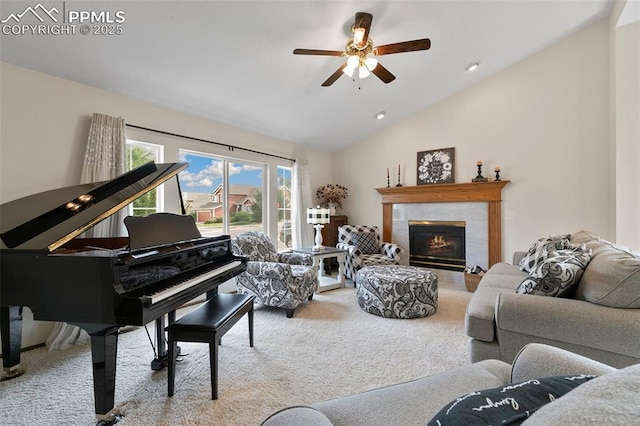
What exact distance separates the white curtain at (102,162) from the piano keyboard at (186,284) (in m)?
1.39

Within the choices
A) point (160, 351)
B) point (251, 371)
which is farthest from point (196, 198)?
point (251, 371)

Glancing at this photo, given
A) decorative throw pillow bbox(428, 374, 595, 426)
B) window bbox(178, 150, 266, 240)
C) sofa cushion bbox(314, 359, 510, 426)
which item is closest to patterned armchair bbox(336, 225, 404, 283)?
window bbox(178, 150, 266, 240)

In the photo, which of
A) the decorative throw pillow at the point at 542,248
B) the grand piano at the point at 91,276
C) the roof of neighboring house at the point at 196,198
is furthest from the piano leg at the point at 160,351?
the decorative throw pillow at the point at 542,248

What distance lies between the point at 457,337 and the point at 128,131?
13.4ft

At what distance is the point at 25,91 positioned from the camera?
2.51m

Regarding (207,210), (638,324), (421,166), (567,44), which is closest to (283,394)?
(638,324)

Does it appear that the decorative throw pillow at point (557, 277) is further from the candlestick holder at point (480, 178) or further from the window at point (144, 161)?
the window at point (144, 161)

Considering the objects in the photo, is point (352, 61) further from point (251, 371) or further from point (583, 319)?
point (251, 371)

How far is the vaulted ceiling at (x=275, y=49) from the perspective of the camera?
2430 millimetres

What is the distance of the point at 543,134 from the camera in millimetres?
4090

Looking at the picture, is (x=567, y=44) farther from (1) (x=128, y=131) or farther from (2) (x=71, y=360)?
(2) (x=71, y=360)

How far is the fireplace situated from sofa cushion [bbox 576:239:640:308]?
298 cm

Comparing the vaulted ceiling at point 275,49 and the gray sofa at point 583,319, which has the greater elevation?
the vaulted ceiling at point 275,49

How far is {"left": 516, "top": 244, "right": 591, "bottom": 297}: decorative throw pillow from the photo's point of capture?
1850mm
